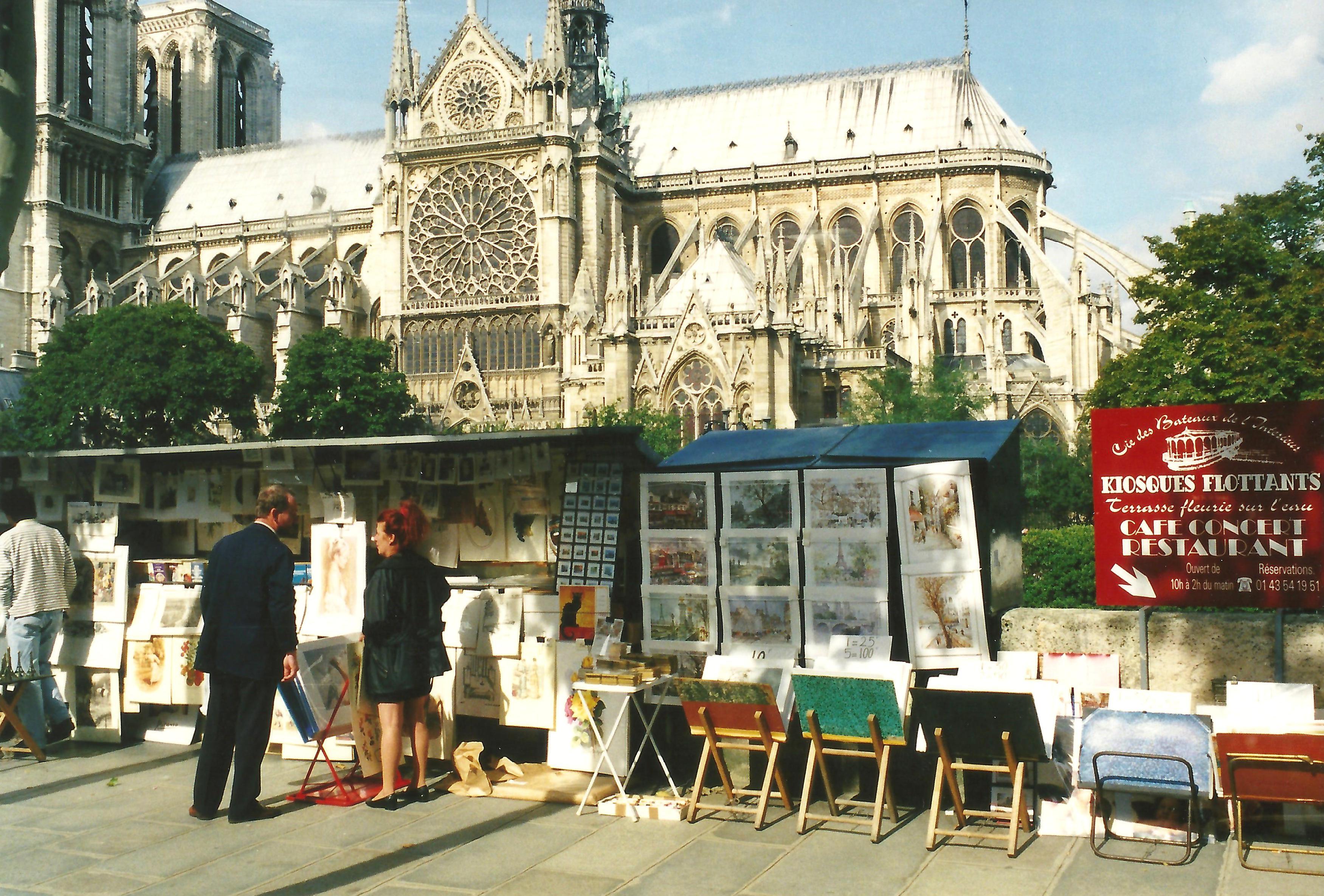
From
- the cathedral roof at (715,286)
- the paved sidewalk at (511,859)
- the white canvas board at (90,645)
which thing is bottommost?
the paved sidewalk at (511,859)

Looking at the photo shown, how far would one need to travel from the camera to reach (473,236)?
1699 inches

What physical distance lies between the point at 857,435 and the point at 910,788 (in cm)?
242

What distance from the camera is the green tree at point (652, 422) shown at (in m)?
30.6

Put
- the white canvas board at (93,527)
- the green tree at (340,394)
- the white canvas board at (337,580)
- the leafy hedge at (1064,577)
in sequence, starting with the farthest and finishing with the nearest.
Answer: the green tree at (340,394) → the leafy hedge at (1064,577) → the white canvas board at (93,527) → the white canvas board at (337,580)

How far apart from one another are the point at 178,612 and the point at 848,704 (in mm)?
5257

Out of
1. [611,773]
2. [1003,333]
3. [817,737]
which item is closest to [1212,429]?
[817,737]

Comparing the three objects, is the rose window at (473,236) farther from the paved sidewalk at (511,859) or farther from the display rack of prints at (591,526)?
the paved sidewalk at (511,859)

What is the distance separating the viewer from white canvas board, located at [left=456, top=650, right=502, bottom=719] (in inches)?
325

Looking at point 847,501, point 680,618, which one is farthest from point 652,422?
point 847,501

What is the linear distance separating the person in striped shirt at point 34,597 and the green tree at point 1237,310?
62.5 ft

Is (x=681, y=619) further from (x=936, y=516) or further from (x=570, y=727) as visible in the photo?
(x=936, y=516)

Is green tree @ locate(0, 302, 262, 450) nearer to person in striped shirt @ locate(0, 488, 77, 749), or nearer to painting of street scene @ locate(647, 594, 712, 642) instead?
person in striped shirt @ locate(0, 488, 77, 749)

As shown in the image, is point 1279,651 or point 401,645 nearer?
point 1279,651

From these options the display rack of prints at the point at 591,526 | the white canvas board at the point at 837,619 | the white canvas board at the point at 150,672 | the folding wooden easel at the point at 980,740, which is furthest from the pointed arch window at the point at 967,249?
the folding wooden easel at the point at 980,740
